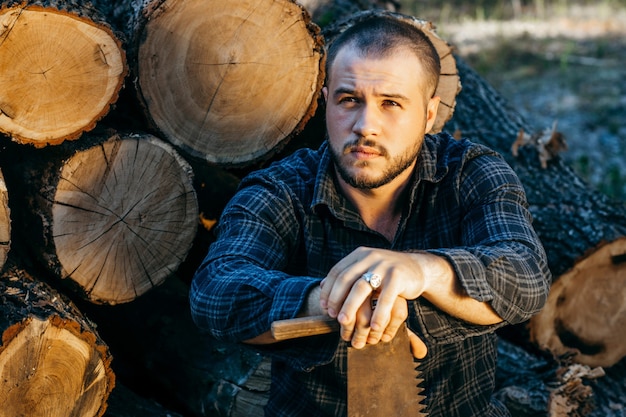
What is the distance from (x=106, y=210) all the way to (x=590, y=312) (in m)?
2.35

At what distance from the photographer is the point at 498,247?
2.27m

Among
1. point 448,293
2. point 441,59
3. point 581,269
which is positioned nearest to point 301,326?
point 448,293

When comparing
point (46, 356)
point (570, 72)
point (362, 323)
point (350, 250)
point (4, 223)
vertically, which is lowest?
point (570, 72)

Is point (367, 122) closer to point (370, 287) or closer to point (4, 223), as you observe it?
point (370, 287)

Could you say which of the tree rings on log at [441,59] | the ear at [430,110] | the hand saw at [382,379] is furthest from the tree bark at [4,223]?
the tree rings on log at [441,59]

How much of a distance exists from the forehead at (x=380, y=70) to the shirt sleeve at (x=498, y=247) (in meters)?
0.37

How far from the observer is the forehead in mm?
2504

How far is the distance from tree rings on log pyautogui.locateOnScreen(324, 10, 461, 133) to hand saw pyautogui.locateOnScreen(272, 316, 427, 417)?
187 cm

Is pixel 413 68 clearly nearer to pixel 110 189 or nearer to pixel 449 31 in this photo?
pixel 110 189

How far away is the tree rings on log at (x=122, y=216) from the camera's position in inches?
110

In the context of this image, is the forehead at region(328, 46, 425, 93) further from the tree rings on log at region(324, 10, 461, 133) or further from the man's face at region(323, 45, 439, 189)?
the tree rings on log at region(324, 10, 461, 133)

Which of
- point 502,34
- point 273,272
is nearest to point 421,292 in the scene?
point 273,272

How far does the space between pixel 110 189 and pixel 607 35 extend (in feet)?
28.2

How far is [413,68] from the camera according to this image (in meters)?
2.57
